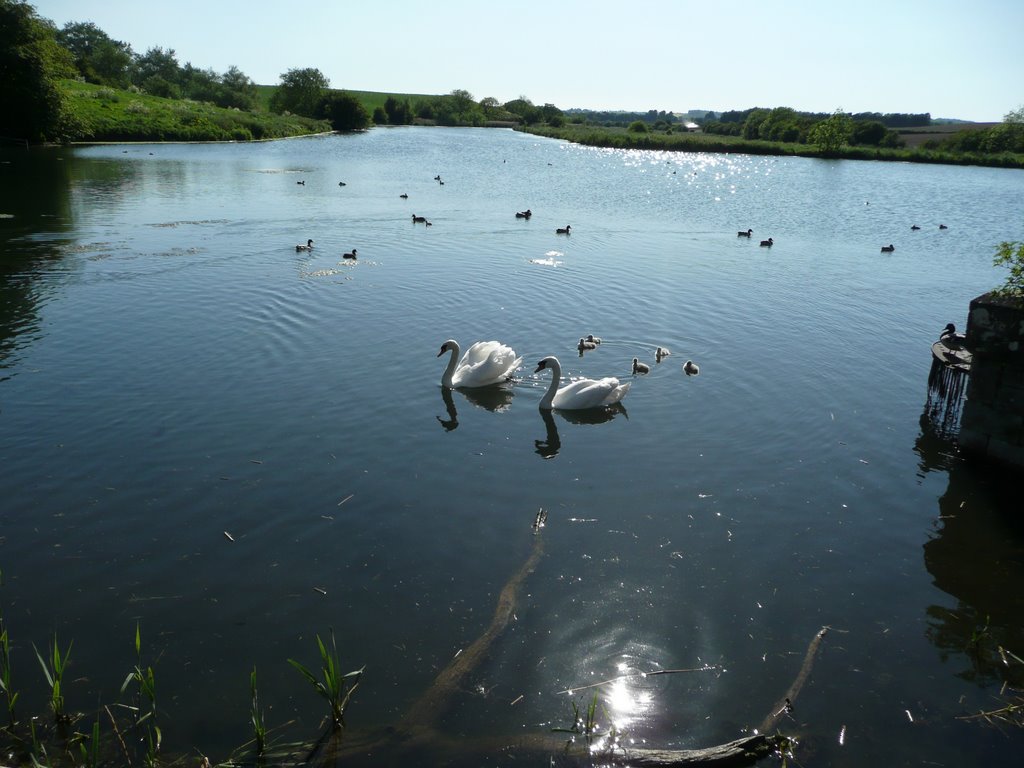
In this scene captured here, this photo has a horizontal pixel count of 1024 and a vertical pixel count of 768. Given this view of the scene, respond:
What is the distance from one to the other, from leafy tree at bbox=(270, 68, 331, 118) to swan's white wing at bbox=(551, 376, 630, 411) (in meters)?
121

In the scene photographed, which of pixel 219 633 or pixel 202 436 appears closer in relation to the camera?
pixel 219 633

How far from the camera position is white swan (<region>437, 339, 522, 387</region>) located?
13.2 metres

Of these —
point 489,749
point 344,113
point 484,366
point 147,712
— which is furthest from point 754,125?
point 147,712

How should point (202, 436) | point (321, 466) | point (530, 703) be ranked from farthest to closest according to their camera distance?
point (202, 436) → point (321, 466) → point (530, 703)

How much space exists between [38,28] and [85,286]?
5445 cm

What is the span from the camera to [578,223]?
32.8m

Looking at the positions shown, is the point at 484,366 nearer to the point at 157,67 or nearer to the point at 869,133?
the point at 869,133

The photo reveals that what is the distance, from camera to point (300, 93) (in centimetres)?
12556

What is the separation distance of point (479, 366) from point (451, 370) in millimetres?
615

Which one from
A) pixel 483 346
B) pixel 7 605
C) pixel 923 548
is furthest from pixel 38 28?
pixel 923 548

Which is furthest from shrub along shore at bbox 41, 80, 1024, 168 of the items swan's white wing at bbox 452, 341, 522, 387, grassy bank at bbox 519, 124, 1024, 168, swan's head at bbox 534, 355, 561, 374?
swan's head at bbox 534, 355, 561, 374

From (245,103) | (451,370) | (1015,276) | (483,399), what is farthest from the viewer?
(245,103)

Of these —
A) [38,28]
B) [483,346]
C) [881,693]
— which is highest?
[38,28]

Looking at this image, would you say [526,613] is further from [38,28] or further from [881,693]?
[38,28]
